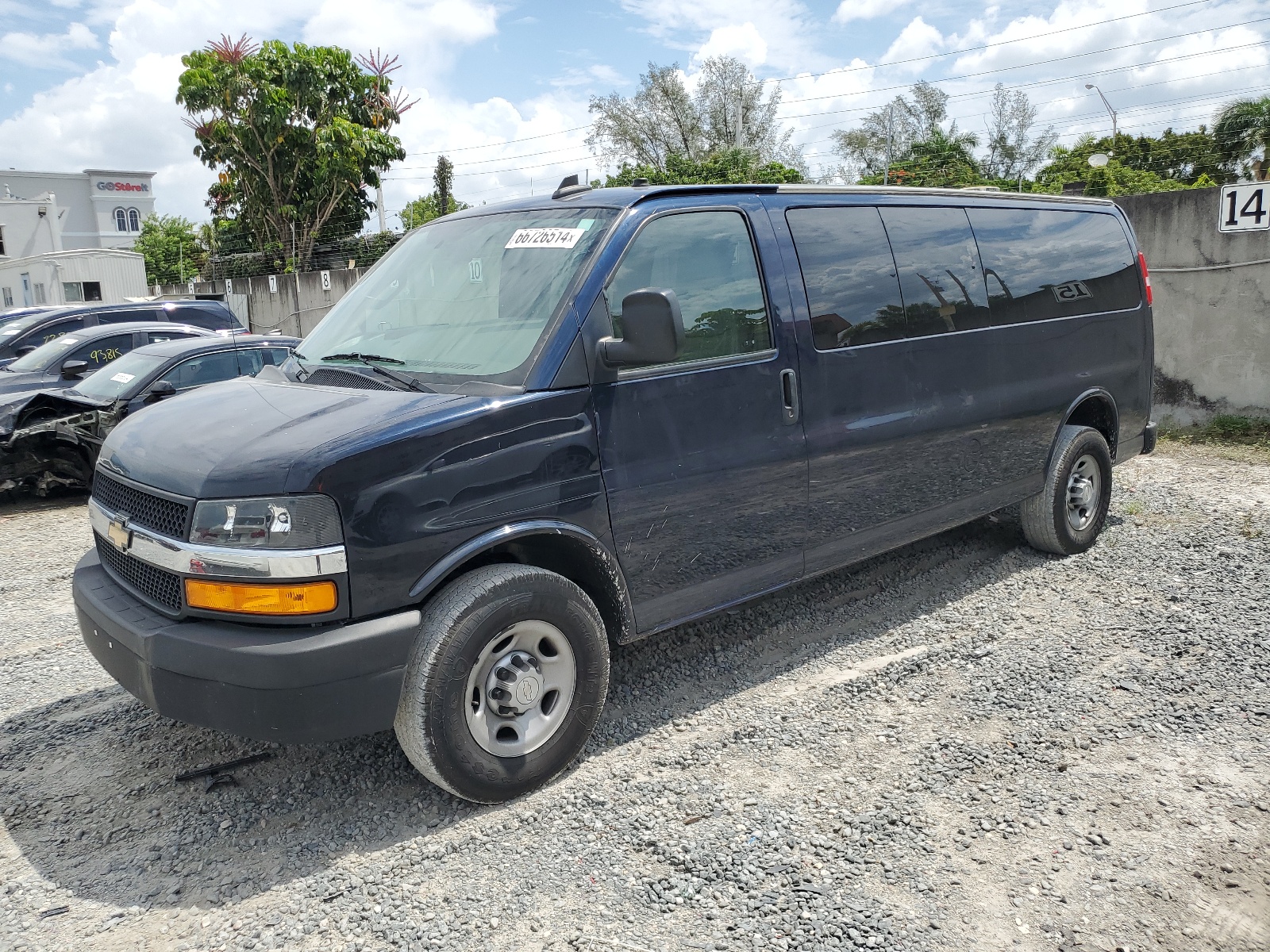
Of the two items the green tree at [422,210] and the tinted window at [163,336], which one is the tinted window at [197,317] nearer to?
the tinted window at [163,336]

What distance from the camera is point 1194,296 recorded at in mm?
9703

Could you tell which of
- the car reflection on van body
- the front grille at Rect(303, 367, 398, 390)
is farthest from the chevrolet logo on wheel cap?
the car reflection on van body

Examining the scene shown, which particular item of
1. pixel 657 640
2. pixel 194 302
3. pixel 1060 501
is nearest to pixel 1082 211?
pixel 1060 501

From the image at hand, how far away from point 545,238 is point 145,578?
76.1 inches

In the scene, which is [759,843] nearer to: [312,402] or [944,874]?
[944,874]

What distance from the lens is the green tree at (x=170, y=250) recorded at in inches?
1897

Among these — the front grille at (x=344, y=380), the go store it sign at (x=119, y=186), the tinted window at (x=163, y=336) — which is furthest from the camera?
the go store it sign at (x=119, y=186)

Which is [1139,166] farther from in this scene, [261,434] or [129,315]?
[261,434]

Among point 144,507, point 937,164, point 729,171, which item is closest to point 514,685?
point 144,507

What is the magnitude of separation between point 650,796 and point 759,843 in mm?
473

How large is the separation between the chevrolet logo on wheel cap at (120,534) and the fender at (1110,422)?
190 inches

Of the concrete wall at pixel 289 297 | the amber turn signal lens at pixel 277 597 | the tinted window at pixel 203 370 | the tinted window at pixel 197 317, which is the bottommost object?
the amber turn signal lens at pixel 277 597

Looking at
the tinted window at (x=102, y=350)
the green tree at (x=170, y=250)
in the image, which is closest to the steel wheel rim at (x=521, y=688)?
the tinted window at (x=102, y=350)

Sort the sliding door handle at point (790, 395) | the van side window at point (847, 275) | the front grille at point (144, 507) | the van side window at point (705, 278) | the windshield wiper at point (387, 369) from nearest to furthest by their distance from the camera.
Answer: the front grille at point (144, 507) → the windshield wiper at point (387, 369) → the van side window at point (705, 278) → the sliding door handle at point (790, 395) → the van side window at point (847, 275)
